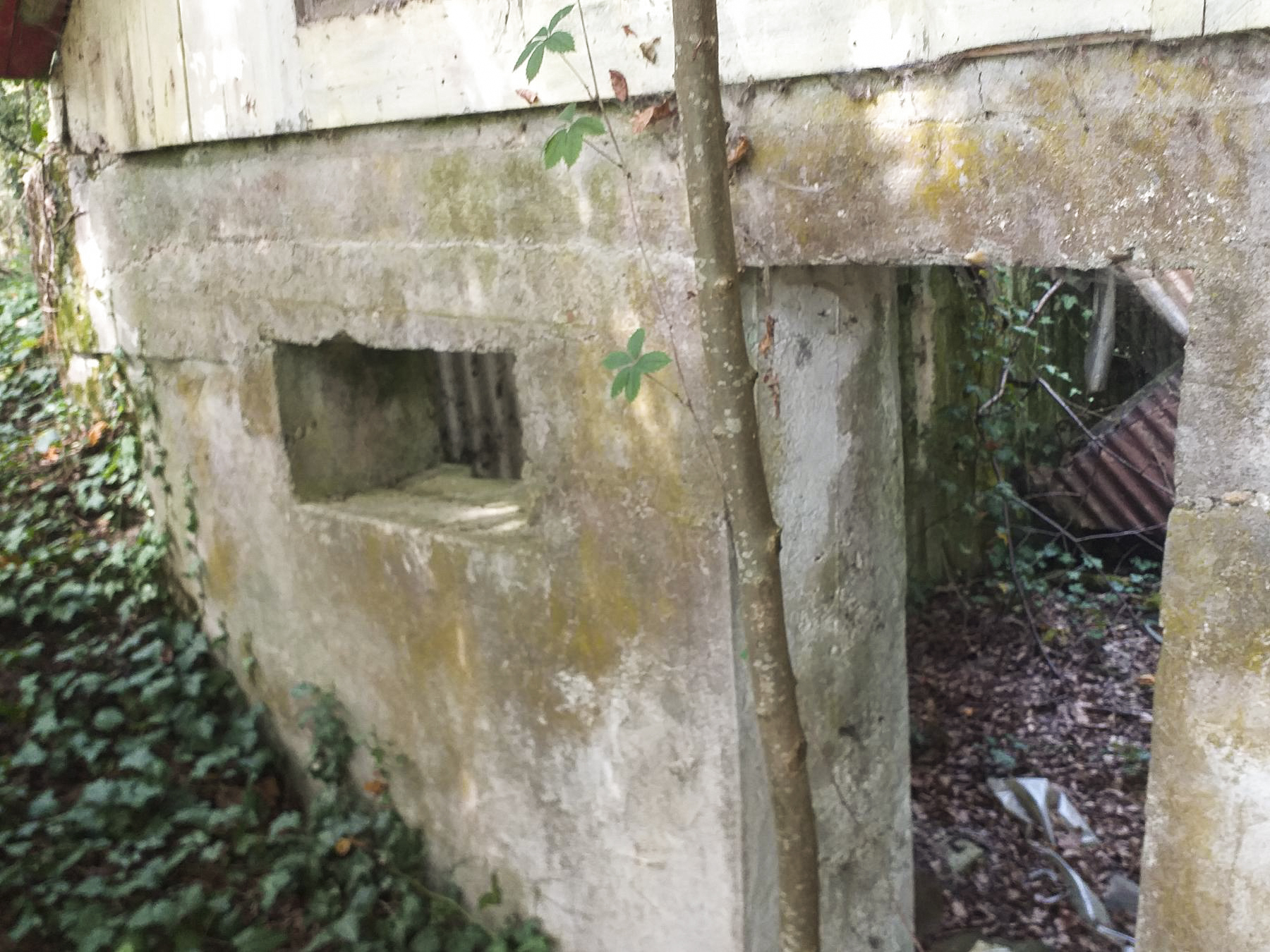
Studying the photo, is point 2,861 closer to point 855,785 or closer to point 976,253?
point 855,785

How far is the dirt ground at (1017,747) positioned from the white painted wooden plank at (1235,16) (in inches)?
113

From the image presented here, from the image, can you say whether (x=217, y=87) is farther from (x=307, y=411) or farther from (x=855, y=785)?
(x=855, y=785)

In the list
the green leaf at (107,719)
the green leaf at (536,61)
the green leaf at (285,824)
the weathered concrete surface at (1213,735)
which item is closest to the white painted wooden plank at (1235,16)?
the weathered concrete surface at (1213,735)

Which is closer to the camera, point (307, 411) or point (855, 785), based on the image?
point (855, 785)

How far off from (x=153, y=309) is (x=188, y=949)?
2045 millimetres

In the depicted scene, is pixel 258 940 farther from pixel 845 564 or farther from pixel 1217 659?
pixel 1217 659

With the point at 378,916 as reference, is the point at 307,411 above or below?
above

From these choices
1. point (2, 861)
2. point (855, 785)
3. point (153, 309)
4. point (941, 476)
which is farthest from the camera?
point (941, 476)

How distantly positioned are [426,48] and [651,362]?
1.16 metres

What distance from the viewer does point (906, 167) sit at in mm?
1923

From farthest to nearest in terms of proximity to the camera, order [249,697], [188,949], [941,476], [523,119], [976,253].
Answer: [941,476] → [249,697] → [188,949] → [523,119] → [976,253]

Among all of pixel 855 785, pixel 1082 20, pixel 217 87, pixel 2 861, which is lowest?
pixel 2 861

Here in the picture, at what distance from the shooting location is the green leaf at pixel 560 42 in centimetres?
181

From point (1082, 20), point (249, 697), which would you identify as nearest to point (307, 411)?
point (249, 697)
